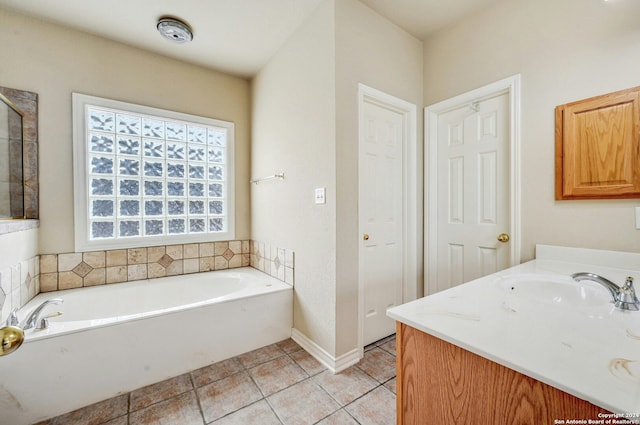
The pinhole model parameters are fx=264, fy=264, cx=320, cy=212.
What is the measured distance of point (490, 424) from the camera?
2.21 ft

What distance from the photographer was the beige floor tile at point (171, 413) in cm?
141

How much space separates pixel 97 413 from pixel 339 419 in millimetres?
1343

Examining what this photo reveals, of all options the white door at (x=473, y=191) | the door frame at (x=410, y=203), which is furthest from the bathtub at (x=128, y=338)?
the white door at (x=473, y=191)

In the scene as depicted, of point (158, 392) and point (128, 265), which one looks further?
point (128, 265)

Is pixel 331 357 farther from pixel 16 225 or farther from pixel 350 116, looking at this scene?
pixel 16 225

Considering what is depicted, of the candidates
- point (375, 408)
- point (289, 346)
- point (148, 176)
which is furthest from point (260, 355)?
point (148, 176)

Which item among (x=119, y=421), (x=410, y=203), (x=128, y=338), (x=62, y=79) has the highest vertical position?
(x=62, y=79)

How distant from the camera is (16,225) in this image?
167cm

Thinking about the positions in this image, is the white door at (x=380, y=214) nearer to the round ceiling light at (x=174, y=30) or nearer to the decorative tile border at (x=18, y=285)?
the round ceiling light at (x=174, y=30)

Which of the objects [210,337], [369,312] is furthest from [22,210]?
[369,312]

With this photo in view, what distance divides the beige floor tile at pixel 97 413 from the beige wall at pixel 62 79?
130 centimetres

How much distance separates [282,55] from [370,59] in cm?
87

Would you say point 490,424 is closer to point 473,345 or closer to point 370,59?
point 473,345

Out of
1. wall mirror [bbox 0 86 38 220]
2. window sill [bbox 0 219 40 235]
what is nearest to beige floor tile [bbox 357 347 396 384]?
window sill [bbox 0 219 40 235]
